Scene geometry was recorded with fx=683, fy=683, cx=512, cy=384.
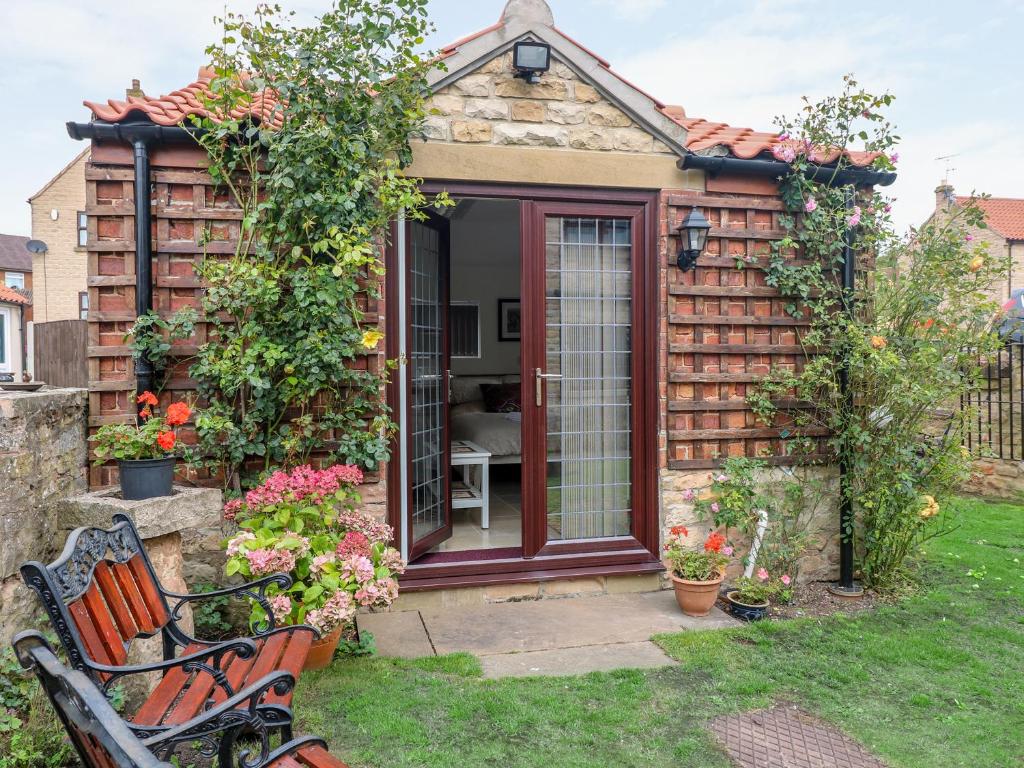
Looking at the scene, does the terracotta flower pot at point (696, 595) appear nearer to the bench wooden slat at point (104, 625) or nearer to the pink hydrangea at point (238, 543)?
the pink hydrangea at point (238, 543)

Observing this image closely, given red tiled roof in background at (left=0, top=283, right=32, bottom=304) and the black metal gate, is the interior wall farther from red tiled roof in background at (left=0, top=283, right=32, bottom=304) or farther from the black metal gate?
red tiled roof in background at (left=0, top=283, right=32, bottom=304)

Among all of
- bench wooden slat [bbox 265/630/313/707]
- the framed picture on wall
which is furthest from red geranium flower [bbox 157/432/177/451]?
the framed picture on wall

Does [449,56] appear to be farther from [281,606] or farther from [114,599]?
[114,599]

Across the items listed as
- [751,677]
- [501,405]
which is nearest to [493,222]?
[501,405]

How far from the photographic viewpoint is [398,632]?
4.00m

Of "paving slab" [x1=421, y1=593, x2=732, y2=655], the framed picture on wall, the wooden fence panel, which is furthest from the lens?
the framed picture on wall

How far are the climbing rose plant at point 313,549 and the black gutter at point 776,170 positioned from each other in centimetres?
303

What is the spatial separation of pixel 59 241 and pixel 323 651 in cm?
2480

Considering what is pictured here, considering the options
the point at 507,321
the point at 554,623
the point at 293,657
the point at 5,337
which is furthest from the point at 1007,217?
the point at 5,337

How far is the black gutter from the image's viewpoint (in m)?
4.61

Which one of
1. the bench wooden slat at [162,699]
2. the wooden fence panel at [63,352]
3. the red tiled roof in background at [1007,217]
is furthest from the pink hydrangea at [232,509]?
the red tiled roof in background at [1007,217]

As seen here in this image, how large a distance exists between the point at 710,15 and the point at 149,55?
7441 mm

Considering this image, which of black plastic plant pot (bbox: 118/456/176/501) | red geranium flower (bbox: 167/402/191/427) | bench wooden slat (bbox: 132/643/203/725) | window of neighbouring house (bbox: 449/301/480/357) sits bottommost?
bench wooden slat (bbox: 132/643/203/725)

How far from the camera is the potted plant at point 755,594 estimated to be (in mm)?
4262
